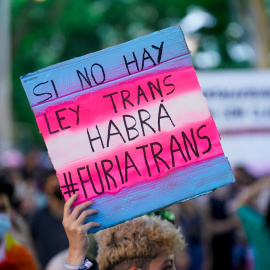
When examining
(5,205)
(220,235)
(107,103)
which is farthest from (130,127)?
(220,235)

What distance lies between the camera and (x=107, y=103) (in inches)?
129

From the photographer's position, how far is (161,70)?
3283 mm

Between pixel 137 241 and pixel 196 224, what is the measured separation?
16.8 feet

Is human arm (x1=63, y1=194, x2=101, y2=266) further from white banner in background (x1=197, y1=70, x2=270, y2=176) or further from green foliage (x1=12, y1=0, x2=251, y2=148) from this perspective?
green foliage (x1=12, y1=0, x2=251, y2=148)

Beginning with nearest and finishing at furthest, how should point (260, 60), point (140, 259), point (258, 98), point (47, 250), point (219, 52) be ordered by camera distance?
point (140, 259) → point (47, 250) → point (258, 98) → point (260, 60) → point (219, 52)

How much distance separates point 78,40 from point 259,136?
22669 millimetres

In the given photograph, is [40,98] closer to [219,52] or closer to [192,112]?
[192,112]

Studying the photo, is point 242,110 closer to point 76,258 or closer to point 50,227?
point 50,227

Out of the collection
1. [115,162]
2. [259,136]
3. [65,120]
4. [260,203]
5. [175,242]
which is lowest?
[260,203]

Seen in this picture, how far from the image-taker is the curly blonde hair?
3.17m

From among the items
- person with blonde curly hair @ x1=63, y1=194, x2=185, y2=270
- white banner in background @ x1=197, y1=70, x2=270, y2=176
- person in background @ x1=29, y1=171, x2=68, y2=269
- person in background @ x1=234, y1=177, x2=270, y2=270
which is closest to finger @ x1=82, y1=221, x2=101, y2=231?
person with blonde curly hair @ x1=63, y1=194, x2=185, y2=270

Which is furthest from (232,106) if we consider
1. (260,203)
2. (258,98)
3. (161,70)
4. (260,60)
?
(260,60)

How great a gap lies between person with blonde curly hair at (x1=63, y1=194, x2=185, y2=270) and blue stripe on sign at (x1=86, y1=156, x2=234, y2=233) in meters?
0.07

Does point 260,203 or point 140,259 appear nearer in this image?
point 140,259
